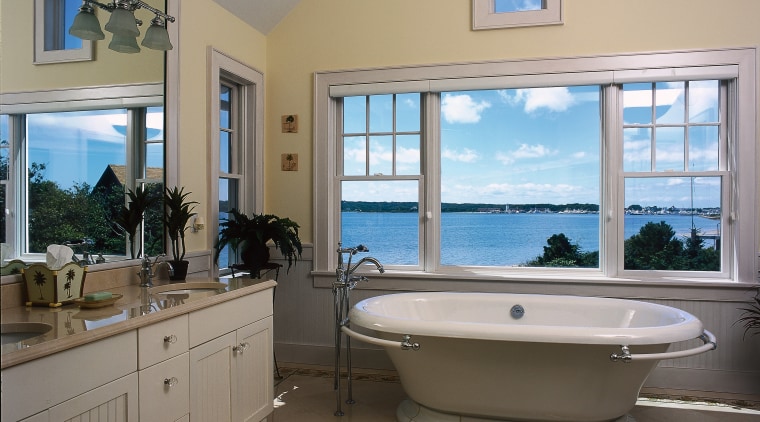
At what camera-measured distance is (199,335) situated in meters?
2.24

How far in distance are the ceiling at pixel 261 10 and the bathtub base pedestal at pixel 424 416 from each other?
A: 284cm

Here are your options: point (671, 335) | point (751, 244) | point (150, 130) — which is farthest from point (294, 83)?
point (751, 244)

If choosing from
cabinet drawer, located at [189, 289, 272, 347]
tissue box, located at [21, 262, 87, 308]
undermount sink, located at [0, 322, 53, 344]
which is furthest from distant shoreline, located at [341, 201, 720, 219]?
undermount sink, located at [0, 322, 53, 344]

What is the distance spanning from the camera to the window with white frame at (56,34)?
6.95 feet

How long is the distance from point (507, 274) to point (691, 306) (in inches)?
46.6

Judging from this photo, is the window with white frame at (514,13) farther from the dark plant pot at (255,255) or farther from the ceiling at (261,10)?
the dark plant pot at (255,255)

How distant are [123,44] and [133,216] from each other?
0.83 m

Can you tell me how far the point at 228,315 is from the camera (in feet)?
8.13

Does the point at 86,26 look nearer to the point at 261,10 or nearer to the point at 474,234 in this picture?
the point at 261,10

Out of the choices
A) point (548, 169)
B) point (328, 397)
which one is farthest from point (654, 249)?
point (328, 397)

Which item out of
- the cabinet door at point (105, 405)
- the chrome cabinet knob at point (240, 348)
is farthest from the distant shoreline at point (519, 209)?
the cabinet door at point (105, 405)

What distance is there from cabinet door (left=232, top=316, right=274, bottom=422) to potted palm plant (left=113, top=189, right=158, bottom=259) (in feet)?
2.34

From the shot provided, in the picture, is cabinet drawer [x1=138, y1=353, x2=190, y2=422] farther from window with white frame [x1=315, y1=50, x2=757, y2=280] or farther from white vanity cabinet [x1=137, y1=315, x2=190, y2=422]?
window with white frame [x1=315, y1=50, x2=757, y2=280]

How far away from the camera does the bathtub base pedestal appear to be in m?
2.85
